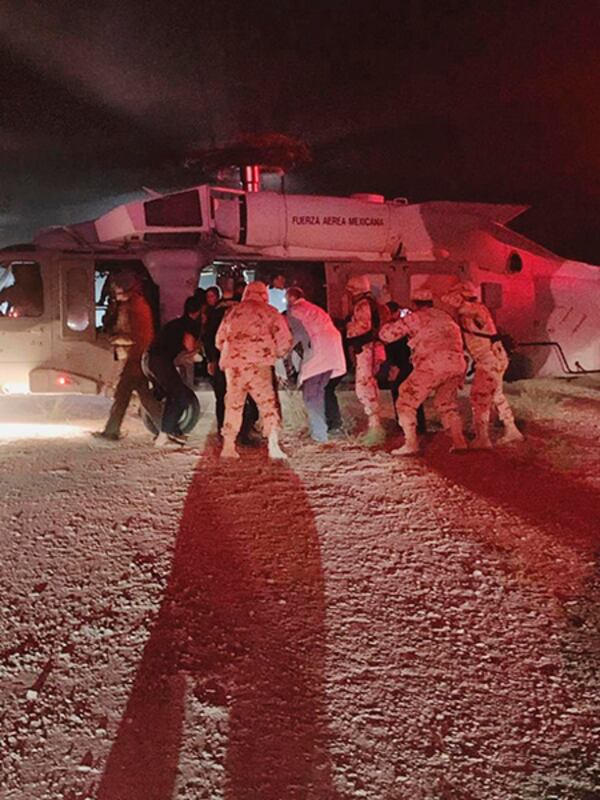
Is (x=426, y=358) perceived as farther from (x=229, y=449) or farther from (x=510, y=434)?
(x=229, y=449)

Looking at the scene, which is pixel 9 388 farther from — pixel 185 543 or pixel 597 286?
pixel 597 286

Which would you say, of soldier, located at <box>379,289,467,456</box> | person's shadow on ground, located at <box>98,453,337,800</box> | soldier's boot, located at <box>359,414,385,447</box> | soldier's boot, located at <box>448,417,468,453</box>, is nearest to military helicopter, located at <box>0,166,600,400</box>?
soldier's boot, located at <box>359,414,385,447</box>

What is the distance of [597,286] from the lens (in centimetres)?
1259

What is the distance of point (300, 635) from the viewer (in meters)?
3.34

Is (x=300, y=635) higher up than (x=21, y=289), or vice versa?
(x=21, y=289)

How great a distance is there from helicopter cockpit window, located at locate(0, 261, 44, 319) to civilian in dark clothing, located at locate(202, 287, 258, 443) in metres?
3.12

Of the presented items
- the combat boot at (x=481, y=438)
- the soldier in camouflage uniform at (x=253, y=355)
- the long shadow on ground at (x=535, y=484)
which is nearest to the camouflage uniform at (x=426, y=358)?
the long shadow on ground at (x=535, y=484)

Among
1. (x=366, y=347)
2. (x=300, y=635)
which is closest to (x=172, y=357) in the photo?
(x=366, y=347)

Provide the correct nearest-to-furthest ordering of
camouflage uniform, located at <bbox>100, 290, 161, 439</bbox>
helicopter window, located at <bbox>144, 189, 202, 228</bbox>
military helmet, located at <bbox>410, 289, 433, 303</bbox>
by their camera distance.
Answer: military helmet, located at <bbox>410, 289, 433, 303</bbox>
camouflage uniform, located at <bbox>100, 290, 161, 439</bbox>
helicopter window, located at <bbox>144, 189, 202, 228</bbox>

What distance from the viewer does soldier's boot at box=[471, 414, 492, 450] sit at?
7.13 meters

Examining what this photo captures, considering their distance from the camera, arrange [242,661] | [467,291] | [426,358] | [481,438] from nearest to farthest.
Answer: [242,661] < [426,358] < [481,438] < [467,291]

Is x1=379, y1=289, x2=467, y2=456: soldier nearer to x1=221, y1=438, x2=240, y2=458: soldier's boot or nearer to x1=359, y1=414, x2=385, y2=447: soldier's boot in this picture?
x1=359, y1=414, x2=385, y2=447: soldier's boot

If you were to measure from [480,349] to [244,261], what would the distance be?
4178mm

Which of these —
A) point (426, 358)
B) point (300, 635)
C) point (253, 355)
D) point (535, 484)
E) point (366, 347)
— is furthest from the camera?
point (366, 347)
